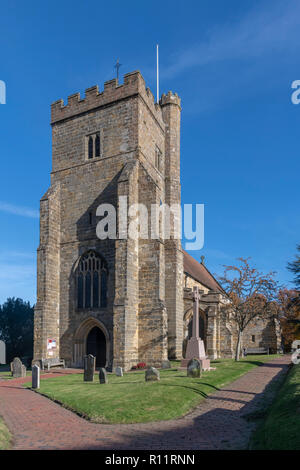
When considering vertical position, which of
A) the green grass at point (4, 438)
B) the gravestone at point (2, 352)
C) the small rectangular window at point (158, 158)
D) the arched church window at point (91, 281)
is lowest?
the gravestone at point (2, 352)

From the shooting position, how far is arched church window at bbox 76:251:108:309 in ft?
78.0

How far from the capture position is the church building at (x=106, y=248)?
21.9 meters

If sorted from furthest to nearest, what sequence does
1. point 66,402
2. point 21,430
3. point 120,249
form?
point 120,249
point 66,402
point 21,430

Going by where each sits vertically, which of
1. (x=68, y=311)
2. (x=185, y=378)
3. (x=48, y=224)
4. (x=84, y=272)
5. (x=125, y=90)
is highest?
(x=125, y=90)

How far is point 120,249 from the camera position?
21.8m

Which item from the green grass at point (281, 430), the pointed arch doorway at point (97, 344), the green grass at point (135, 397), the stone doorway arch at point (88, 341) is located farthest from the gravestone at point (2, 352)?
the green grass at point (281, 430)

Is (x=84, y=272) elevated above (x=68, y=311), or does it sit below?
above

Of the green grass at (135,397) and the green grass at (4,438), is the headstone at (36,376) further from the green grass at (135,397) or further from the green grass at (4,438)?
the green grass at (4,438)

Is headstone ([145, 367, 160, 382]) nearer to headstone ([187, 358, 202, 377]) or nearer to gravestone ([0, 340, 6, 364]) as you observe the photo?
headstone ([187, 358, 202, 377])

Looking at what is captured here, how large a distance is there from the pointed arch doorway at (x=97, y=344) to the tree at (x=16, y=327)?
19.8m

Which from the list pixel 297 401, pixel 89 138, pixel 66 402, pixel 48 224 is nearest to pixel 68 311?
pixel 48 224
